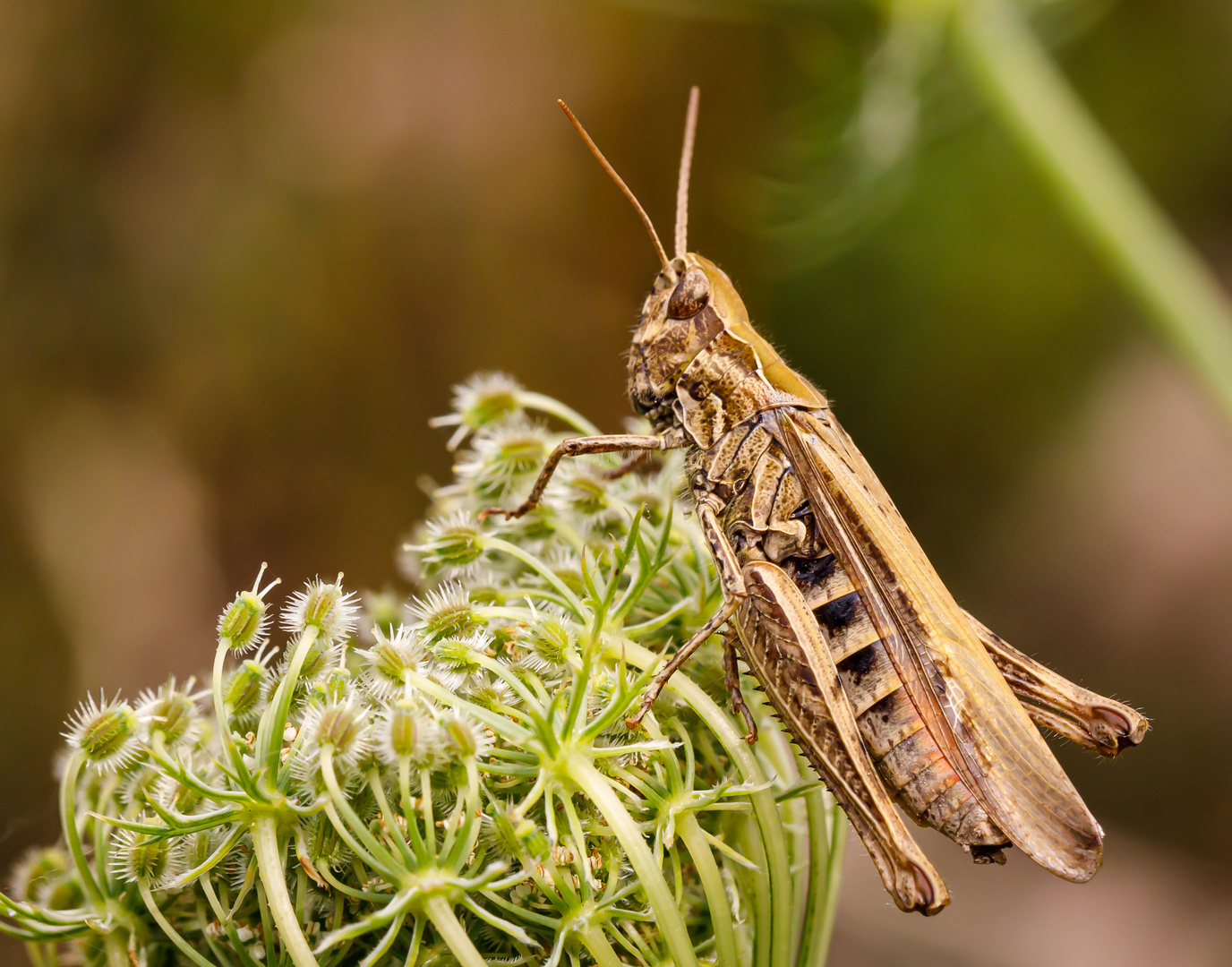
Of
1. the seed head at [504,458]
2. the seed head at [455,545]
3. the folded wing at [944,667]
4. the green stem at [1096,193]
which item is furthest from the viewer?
the green stem at [1096,193]

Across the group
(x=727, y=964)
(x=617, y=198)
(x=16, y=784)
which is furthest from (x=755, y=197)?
(x=16, y=784)

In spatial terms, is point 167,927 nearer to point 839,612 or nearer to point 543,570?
point 543,570


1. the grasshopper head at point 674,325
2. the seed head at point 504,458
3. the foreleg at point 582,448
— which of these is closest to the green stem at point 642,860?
the foreleg at point 582,448

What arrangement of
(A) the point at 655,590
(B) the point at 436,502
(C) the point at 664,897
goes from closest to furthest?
(C) the point at 664,897
(A) the point at 655,590
(B) the point at 436,502

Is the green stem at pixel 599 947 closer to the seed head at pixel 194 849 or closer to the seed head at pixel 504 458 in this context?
the seed head at pixel 194 849

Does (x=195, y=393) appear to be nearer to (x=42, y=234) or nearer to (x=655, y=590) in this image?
(x=42, y=234)

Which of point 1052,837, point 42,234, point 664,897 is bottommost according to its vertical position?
point 1052,837

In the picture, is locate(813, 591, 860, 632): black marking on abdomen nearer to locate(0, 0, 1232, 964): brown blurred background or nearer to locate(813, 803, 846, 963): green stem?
locate(813, 803, 846, 963): green stem

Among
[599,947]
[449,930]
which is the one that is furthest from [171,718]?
[599,947]
